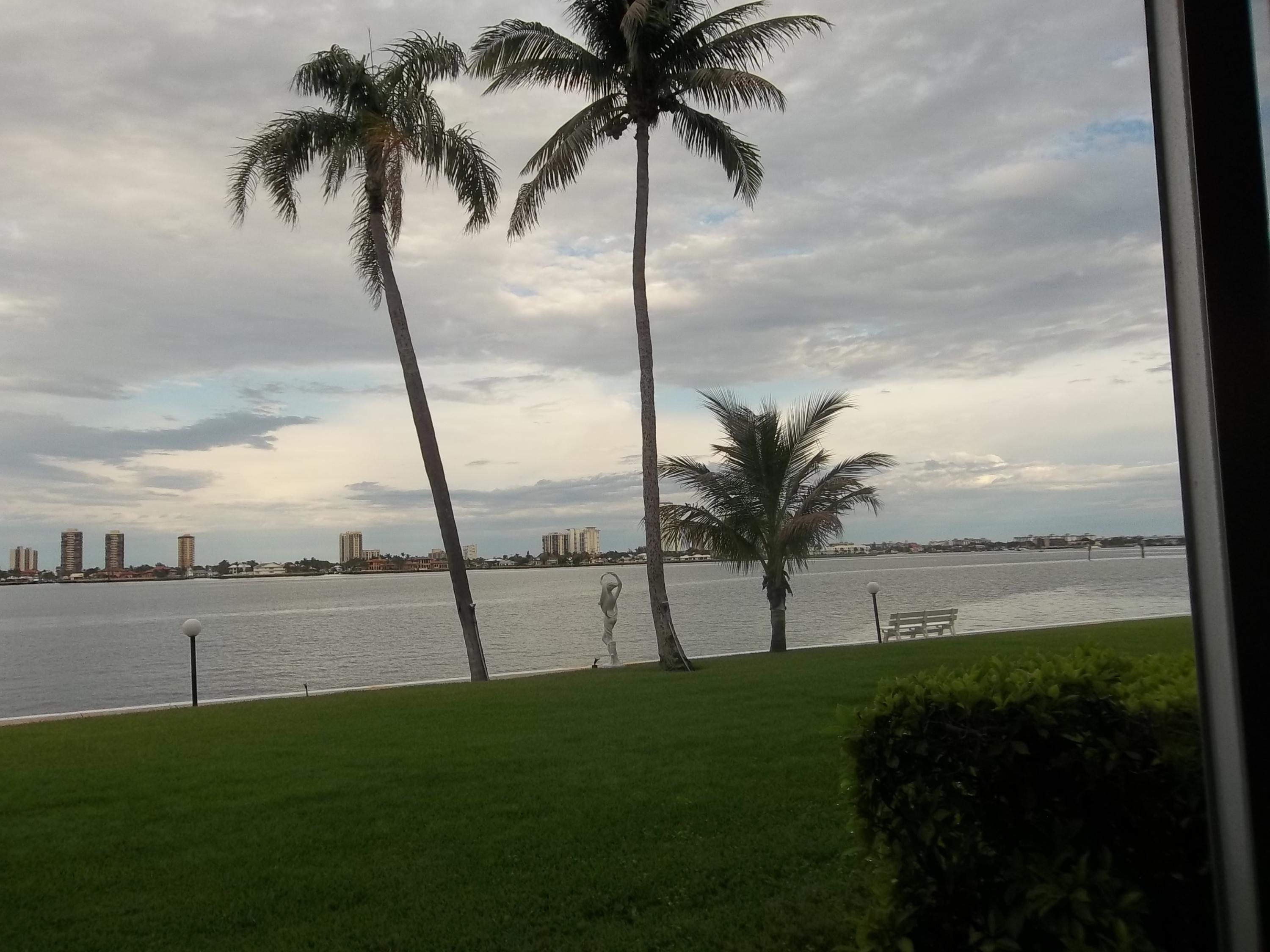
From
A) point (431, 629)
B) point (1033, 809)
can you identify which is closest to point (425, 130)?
point (1033, 809)

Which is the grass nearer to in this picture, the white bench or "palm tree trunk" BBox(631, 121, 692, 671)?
"palm tree trunk" BBox(631, 121, 692, 671)

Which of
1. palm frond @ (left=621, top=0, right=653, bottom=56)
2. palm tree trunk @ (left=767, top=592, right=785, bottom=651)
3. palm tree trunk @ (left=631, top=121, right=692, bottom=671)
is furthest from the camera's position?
palm tree trunk @ (left=767, top=592, right=785, bottom=651)

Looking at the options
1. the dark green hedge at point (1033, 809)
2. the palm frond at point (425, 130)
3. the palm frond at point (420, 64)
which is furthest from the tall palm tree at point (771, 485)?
the dark green hedge at point (1033, 809)

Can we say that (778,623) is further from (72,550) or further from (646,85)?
(72,550)

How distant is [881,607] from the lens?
48125 millimetres

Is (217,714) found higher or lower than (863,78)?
lower

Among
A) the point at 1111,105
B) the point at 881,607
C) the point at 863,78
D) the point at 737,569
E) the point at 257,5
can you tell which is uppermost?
the point at 257,5

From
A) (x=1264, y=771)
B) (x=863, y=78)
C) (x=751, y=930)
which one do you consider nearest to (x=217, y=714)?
(x=751, y=930)

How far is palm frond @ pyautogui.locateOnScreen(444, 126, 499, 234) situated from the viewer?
14164 millimetres

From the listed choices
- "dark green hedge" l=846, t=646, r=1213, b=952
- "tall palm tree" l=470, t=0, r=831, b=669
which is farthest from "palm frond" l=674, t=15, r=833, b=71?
"dark green hedge" l=846, t=646, r=1213, b=952

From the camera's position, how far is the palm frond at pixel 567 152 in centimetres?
1322

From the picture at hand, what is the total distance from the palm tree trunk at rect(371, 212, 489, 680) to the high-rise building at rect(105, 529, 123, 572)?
1631 centimetres

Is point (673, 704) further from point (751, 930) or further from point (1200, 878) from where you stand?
point (1200, 878)

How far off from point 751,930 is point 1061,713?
1.58 m
